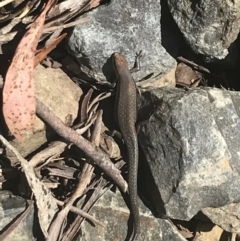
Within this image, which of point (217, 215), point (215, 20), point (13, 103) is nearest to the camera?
point (13, 103)

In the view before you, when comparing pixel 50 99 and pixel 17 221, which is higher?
pixel 50 99

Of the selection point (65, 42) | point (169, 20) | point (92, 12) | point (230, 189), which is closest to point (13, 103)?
point (65, 42)

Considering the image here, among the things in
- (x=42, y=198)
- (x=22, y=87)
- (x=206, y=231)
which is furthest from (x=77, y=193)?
(x=206, y=231)

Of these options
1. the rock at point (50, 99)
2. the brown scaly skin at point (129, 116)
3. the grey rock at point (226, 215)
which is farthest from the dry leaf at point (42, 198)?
the grey rock at point (226, 215)

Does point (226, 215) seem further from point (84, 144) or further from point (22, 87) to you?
point (22, 87)

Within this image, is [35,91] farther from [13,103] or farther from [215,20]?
[215,20]

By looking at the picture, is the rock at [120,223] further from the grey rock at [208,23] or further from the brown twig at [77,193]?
the grey rock at [208,23]
